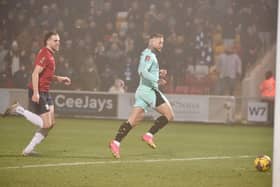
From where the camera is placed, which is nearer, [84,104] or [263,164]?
[263,164]

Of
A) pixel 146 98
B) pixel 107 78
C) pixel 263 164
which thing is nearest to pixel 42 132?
pixel 146 98

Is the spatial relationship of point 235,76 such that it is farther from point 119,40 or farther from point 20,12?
point 20,12

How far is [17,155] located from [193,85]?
700 centimetres

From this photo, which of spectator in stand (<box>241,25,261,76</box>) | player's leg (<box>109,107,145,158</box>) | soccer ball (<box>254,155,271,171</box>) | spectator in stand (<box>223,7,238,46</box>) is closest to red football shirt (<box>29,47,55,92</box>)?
player's leg (<box>109,107,145,158</box>)

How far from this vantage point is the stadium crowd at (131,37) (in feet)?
48.5

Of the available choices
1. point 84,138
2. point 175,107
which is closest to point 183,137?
point 84,138

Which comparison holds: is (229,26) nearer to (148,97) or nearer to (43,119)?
(148,97)

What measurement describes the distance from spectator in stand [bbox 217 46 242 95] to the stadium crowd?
0.07 meters

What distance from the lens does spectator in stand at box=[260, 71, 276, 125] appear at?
13.8 meters

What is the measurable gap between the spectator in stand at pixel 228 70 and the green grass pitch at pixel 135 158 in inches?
75.2

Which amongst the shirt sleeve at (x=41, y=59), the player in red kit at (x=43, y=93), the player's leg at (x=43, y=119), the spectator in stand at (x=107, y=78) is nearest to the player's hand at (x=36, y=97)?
the player in red kit at (x=43, y=93)

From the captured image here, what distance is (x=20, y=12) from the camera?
14.7 metres

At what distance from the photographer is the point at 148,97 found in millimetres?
8477

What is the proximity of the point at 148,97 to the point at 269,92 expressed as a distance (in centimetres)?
601
